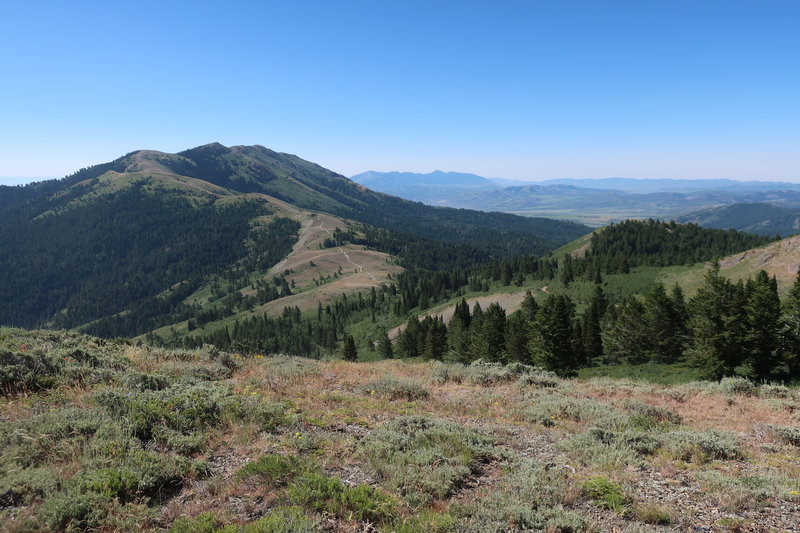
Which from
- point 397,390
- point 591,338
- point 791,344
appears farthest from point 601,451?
point 591,338

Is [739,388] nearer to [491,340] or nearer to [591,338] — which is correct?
[591,338]

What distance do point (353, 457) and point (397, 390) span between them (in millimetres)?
7075

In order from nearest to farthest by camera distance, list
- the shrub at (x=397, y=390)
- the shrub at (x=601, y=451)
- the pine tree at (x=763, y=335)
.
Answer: the shrub at (x=601, y=451), the shrub at (x=397, y=390), the pine tree at (x=763, y=335)

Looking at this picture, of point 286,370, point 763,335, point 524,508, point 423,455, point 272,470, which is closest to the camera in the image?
point 524,508

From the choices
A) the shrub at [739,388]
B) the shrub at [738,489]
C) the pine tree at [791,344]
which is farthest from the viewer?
the pine tree at [791,344]

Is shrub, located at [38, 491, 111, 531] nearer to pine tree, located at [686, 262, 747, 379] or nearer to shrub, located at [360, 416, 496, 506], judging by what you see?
shrub, located at [360, 416, 496, 506]

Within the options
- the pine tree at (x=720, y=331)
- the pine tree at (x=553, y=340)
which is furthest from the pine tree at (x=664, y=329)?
Answer: the pine tree at (x=720, y=331)

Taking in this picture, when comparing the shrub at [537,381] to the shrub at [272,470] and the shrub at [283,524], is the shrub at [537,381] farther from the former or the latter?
the shrub at [283,524]

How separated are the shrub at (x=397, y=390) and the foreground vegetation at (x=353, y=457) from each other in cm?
8

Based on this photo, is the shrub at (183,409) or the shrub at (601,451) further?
the shrub at (183,409)

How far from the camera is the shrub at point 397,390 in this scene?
16906 mm

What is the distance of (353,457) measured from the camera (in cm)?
1021

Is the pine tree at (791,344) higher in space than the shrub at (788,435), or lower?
lower

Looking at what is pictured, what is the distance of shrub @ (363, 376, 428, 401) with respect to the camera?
16.9 meters
